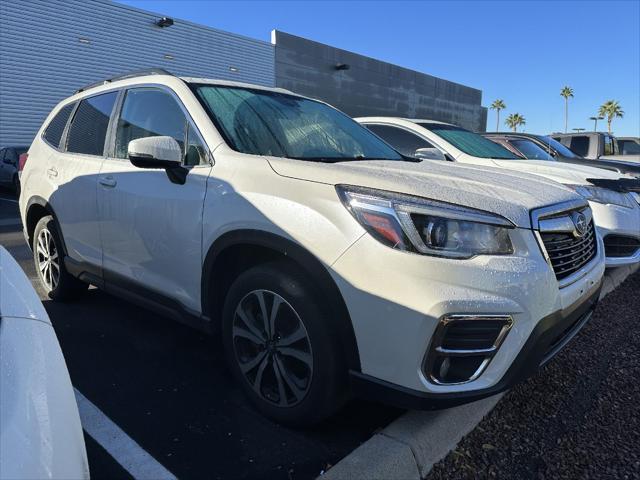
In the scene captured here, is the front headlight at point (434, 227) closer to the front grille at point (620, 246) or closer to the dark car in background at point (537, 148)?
the front grille at point (620, 246)

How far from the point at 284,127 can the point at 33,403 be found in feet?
7.45

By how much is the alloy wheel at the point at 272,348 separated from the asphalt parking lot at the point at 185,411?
0.21 metres

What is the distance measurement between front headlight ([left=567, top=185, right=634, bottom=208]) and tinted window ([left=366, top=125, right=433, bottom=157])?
179 cm

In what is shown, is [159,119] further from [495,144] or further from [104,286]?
[495,144]

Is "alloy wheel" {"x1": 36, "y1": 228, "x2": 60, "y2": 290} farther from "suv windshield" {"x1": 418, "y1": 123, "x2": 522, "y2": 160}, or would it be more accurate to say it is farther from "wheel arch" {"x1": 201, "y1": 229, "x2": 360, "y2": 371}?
"suv windshield" {"x1": 418, "y1": 123, "x2": 522, "y2": 160}

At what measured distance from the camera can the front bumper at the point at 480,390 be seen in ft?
6.59

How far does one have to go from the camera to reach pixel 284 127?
3129mm

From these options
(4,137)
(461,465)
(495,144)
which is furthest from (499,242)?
(4,137)

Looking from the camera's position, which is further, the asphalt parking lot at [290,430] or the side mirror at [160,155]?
the side mirror at [160,155]

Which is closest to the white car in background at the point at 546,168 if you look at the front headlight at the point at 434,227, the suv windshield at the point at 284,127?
the suv windshield at the point at 284,127

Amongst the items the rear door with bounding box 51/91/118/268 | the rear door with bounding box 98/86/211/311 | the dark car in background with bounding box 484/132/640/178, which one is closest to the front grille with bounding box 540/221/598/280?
the rear door with bounding box 98/86/211/311

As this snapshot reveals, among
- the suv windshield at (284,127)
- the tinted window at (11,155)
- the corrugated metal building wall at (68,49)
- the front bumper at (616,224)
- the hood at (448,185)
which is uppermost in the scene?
the corrugated metal building wall at (68,49)

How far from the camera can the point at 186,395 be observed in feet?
9.34

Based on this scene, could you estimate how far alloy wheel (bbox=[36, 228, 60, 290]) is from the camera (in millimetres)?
4301
